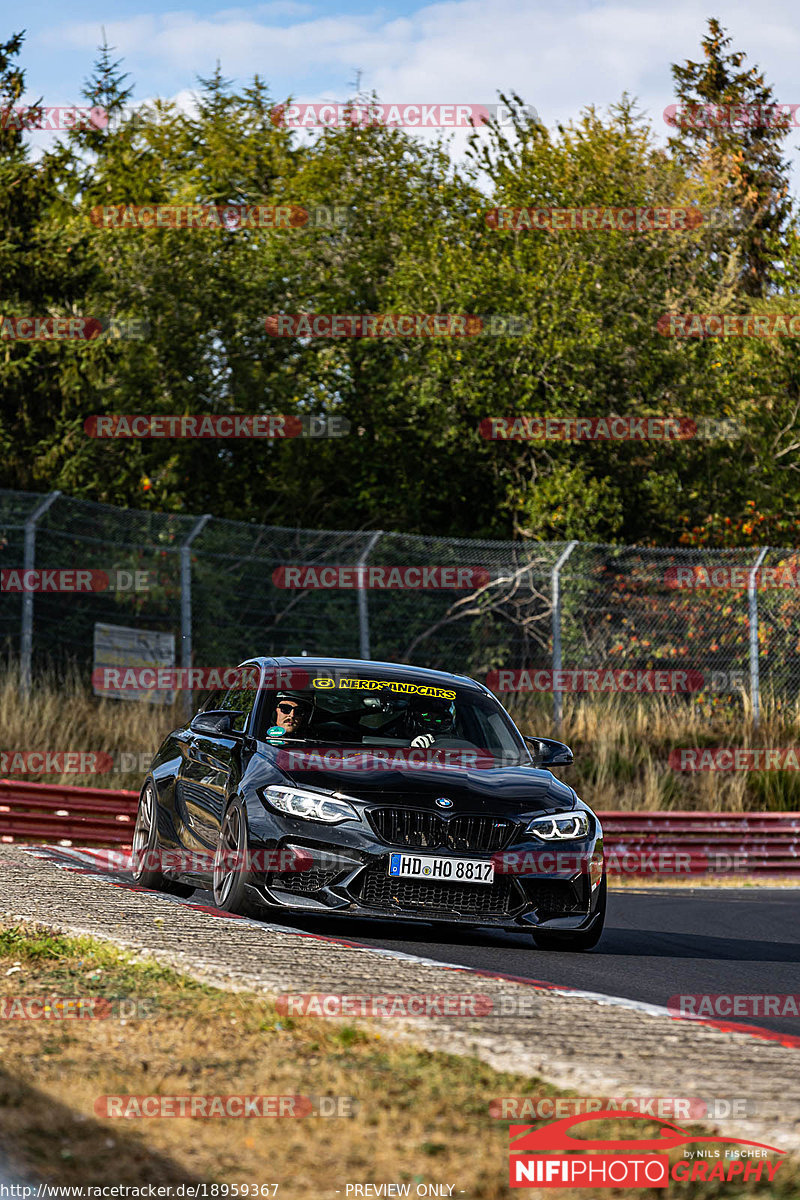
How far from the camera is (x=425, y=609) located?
22375mm

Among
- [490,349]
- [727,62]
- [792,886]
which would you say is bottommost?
[792,886]

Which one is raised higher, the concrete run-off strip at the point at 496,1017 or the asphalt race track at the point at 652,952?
the concrete run-off strip at the point at 496,1017

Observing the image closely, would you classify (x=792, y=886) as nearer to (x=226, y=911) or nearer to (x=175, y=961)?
(x=226, y=911)

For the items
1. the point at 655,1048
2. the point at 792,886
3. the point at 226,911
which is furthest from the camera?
the point at 792,886

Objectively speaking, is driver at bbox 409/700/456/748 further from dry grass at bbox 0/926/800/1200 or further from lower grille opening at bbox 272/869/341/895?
dry grass at bbox 0/926/800/1200

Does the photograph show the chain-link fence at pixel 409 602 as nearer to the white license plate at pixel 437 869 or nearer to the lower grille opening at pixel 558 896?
the lower grille opening at pixel 558 896

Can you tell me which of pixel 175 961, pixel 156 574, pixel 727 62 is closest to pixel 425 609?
pixel 156 574

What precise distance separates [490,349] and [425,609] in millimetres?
7332

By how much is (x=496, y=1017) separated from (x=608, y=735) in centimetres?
1545

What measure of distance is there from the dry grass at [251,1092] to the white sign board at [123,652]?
14.5m

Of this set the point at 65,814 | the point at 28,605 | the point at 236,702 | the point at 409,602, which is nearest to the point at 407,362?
the point at 409,602

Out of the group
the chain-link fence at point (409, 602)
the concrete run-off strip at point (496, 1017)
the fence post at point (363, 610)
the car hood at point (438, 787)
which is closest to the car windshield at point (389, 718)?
the car hood at point (438, 787)

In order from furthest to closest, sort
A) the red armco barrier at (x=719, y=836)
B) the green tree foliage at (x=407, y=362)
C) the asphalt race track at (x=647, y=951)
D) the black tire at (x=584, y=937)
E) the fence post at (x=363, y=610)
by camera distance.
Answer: the green tree foliage at (x=407, y=362) < the fence post at (x=363, y=610) < the red armco barrier at (x=719, y=836) < the black tire at (x=584, y=937) < the asphalt race track at (x=647, y=951)

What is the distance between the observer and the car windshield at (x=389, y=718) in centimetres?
995
